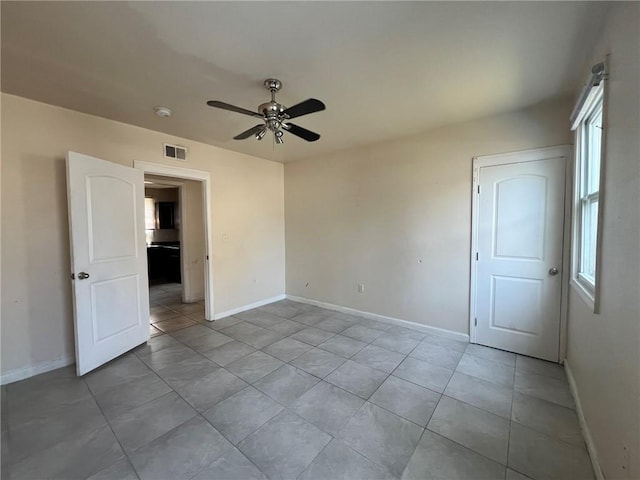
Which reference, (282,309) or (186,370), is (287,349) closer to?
(186,370)

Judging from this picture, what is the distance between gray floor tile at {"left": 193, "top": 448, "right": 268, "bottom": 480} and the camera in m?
1.44

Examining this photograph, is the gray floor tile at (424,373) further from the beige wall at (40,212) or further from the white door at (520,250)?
the beige wall at (40,212)

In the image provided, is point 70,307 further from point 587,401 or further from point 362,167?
point 587,401

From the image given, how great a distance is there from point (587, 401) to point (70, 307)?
438 centimetres

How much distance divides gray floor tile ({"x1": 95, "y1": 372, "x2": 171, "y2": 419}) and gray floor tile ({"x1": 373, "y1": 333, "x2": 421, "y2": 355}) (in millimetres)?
2196

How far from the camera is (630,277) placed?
111 centimetres

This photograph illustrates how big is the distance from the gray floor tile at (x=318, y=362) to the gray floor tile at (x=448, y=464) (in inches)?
40.3

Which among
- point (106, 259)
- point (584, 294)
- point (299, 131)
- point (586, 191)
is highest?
point (299, 131)

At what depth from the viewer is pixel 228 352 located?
2.88m

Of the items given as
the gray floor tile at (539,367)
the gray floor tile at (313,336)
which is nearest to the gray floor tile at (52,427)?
the gray floor tile at (313,336)

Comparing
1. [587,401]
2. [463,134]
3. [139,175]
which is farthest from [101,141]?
[587,401]

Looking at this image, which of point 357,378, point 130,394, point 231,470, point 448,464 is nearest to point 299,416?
point 231,470

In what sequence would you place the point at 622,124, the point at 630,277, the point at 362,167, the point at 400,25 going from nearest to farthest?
the point at 630,277 < the point at 622,124 < the point at 400,25 < the point at 362,167

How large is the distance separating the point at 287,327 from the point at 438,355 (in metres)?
1.89
